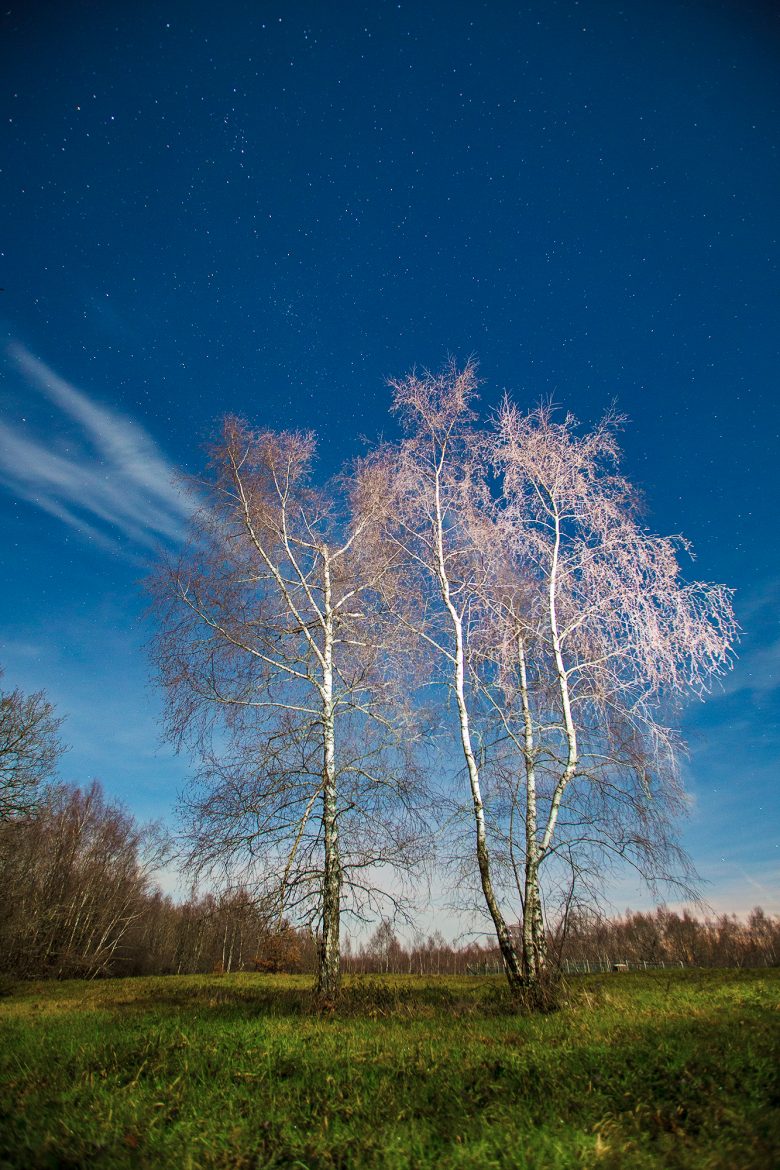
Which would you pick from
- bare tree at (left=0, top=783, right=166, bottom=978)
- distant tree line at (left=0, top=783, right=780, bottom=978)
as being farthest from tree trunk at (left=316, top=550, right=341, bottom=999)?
bare tree at (left=0, top=783, right=166, bottom=978)

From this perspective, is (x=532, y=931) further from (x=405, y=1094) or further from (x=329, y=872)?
(x=405, y=1094)

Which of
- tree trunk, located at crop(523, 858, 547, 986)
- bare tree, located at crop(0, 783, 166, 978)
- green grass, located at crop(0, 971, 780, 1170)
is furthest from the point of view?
bare tree, located at crop(0, 783, 166, 978)

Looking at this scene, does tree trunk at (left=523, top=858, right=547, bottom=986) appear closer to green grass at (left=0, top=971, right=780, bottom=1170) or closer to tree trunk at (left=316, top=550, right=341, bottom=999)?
green grass at (left=0, top=971, right=780, bottom=1170)

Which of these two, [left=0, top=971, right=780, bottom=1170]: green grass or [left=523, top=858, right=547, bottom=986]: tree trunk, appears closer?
[left=0, top=971, right=780, bottom=1170]: green grass

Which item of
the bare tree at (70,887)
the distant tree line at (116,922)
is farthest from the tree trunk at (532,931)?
the bare tree at (70,887)

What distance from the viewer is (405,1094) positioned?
13.3 ft

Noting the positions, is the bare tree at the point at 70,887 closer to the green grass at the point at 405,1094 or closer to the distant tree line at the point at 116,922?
the distant tree line at the point at 116,922

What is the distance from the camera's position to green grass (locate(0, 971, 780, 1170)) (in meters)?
3.02

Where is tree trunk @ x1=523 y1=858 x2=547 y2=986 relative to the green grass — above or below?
above

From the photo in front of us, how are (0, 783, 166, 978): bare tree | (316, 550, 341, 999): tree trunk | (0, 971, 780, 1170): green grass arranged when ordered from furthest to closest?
1. (0, 783, 166, 978): bare tree
2. (316, 550, 341, 999): tree trunk
3. (0, 971, 780, 1170): green grass

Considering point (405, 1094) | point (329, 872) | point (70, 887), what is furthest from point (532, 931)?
point (70, 887)

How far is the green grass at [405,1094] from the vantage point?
3021mm

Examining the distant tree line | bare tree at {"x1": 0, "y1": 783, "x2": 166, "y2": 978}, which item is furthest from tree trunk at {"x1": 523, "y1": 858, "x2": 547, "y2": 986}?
bare tree at {"x1": 0, "y1": 783, "x2": 166, "y2": 978}

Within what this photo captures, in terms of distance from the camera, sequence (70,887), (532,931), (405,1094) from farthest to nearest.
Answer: (70,887) < (532,931) < (405,1094)
